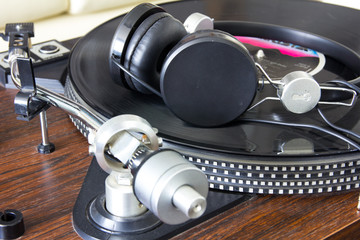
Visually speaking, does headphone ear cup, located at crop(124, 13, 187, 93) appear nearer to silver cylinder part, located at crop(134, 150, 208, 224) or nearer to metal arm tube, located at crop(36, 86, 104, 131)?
metal arm tube, located at crop(36, 86, 104, 131)

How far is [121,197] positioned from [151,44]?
239 millimetres

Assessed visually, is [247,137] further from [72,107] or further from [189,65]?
[72,107]

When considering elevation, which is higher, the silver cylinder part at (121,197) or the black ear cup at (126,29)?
the black ear cup at (126,29)

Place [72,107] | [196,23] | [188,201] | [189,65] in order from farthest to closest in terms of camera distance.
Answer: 1. [196,23]
2. [189,65]
3. [72,107]
4. [188,201]

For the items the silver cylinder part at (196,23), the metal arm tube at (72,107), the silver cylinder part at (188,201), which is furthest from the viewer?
the silver cylinder part at (196,23)

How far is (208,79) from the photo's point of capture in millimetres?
758

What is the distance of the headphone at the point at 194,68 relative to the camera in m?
0.74

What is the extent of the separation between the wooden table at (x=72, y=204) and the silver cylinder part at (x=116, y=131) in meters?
0.18

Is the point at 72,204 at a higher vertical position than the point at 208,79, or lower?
lower

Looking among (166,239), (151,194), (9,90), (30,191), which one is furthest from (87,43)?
(151,194)

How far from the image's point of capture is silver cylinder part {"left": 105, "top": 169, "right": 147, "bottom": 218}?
26.1 inches

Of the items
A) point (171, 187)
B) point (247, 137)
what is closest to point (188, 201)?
point (171, 187)

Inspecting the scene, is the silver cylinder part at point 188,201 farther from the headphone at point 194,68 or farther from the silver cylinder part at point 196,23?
the silver cylinder part at point 196,23

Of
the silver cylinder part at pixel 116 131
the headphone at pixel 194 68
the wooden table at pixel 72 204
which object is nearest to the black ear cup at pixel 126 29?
the headphone at pixel 194 68
